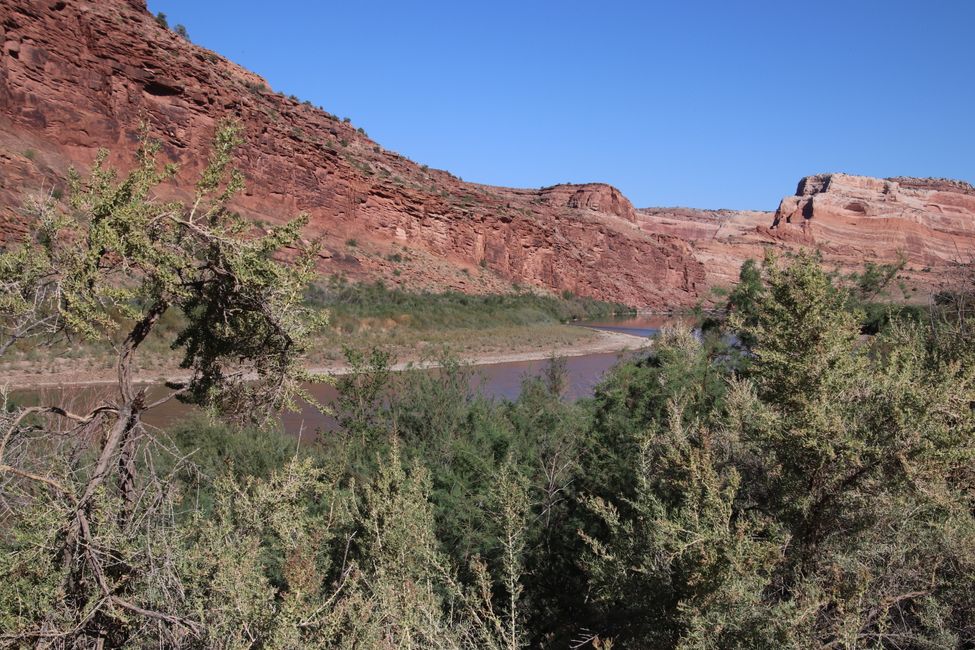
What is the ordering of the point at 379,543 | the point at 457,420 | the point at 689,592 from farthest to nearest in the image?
the point at 457,420
the point at 379,543
the point at 689,592

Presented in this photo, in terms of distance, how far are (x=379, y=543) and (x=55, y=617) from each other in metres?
1.96

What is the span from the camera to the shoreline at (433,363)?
57.2 ft

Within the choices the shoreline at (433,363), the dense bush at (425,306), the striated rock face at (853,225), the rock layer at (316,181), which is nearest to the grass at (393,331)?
the dense bush at (425,306)

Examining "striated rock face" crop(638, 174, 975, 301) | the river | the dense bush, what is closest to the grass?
the dense bush

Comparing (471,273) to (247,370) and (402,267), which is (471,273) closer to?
(402,267)

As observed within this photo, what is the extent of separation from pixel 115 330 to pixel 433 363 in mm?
19124

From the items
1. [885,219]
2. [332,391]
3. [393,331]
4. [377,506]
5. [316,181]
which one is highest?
[885,219]

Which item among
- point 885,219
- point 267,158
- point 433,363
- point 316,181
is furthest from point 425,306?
point 885,219

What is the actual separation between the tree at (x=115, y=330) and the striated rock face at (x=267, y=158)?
417 inches

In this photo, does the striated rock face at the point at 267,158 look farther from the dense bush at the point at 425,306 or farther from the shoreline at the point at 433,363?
the shoreline at the point at 433,363

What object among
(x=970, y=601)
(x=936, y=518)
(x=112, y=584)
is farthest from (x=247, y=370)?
(x=970, y=601)

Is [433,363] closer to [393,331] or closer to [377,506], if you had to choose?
[393,331]

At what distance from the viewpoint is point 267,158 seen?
40281 millimetres

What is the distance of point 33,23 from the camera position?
95.7 ft
